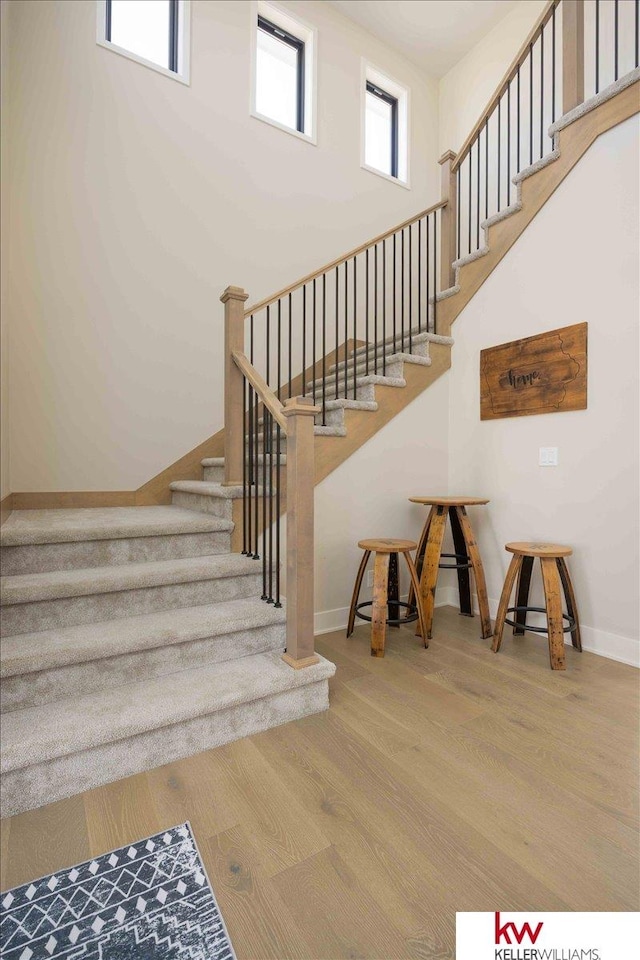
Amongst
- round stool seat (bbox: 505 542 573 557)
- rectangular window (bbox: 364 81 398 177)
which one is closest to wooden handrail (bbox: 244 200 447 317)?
rectangular window (bbox: 364 81 398 177)

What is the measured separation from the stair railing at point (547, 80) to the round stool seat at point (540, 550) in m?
Result: 2.10

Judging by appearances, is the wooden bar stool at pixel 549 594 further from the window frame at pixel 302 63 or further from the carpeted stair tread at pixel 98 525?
the window frame at pixel 302 63

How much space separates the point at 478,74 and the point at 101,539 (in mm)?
5613

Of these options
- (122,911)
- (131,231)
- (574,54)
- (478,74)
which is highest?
(478,74)

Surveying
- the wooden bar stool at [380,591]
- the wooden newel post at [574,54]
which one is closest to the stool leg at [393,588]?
the wooden bar stool at [380,591]

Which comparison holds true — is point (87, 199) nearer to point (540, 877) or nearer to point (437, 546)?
point (437, 546)

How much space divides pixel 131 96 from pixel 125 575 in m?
3.47

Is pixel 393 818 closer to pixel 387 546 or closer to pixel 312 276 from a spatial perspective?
pixel 387 546

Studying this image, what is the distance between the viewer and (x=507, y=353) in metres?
3.15

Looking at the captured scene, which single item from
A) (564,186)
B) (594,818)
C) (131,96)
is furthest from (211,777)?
(131,96)

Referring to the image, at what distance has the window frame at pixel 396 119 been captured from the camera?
4672 mm

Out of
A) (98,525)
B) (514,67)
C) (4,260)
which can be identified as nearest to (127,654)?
(98,525)

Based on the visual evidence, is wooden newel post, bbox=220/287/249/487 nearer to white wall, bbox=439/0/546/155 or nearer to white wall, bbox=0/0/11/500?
white wall, bbox=0/0/11/500

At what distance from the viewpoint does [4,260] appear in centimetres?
280
